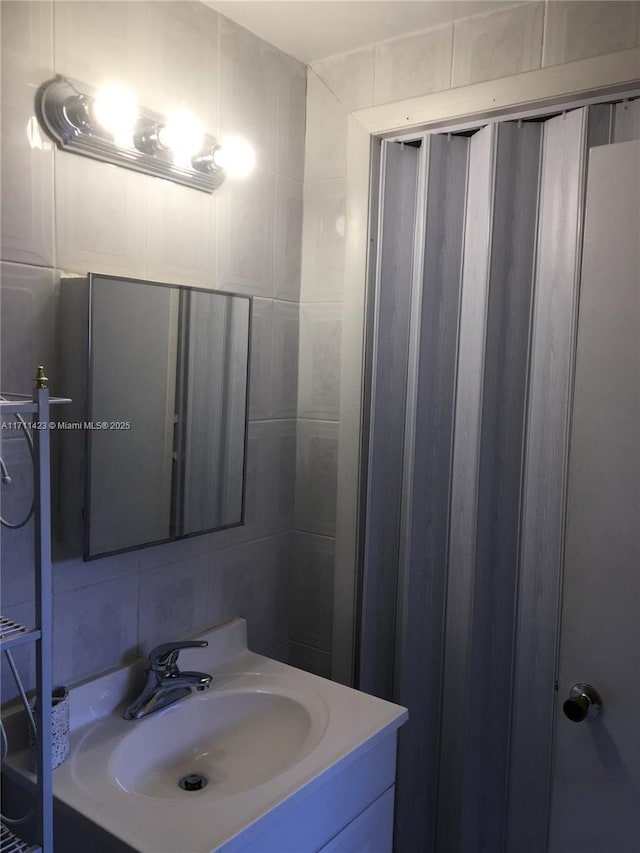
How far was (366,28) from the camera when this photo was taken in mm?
1603

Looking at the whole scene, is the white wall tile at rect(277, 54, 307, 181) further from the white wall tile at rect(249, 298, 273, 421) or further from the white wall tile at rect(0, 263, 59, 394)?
the white wall tile at rect(0, 263, 59, 394)

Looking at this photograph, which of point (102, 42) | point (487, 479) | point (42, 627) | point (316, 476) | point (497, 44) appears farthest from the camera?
point (316, 476)

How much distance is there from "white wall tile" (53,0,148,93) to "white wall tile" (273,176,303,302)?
18.1 inches

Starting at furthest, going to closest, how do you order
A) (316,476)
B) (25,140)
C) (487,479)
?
(316,476), (487,479), (25,140)

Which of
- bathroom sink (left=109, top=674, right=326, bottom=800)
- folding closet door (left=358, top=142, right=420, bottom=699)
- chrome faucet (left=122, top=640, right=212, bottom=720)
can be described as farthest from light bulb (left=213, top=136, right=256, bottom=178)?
bathroom sink (left=109, top=674, right=326, bottom=800)

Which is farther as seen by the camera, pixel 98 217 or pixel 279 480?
pixel 279 480

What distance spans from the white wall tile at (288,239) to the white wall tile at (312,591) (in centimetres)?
64

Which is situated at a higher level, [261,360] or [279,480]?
[261,360]

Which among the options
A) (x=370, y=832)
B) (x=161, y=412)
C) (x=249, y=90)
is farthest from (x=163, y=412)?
(x=370, y=832)

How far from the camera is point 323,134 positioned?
1.78m

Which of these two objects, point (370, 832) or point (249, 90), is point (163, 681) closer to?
point (370, 832)

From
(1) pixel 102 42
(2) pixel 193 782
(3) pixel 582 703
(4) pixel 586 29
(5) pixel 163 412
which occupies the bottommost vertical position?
(2) pixel 193 782

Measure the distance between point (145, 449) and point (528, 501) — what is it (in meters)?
0.83

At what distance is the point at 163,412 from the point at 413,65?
973 millimetres
